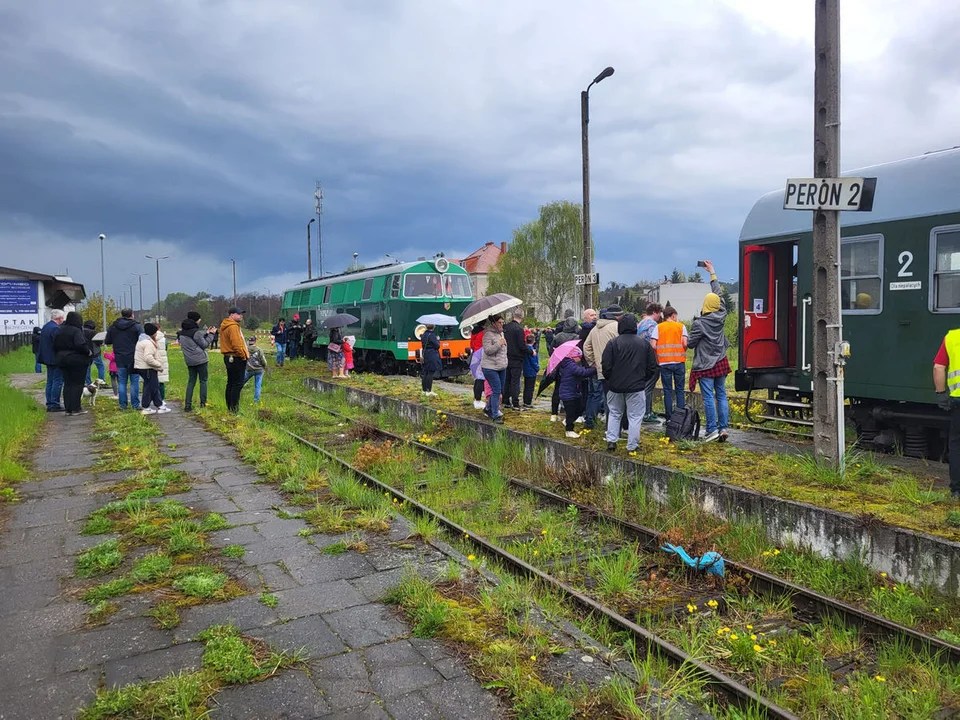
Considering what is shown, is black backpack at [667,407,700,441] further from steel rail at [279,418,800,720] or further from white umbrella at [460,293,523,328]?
steel rail at [279,418,800,720]

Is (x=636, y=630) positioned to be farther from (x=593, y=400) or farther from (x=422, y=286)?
(x=422, y=286)

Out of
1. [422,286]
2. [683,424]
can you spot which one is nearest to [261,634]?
[683,424]

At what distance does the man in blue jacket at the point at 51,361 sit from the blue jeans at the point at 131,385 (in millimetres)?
1128

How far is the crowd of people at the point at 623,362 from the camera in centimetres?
825

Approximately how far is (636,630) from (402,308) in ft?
54.6

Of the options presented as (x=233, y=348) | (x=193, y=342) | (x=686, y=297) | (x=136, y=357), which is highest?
(x=686, y=297)

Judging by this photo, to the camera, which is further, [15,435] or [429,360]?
[429,360]

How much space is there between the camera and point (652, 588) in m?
5.17

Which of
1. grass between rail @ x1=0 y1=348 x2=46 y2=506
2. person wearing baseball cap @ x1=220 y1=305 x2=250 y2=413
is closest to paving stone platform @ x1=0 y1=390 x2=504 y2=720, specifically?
grass between rail @ x1=0 y1=348 x2=46 y2=506

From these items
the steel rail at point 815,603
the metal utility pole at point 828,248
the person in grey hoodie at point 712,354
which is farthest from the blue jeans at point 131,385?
the metal utility pole at point 828,248

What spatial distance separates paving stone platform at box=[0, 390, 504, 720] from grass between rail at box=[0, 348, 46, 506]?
106 centimetres

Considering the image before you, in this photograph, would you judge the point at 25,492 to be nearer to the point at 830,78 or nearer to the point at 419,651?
the point at 419,651

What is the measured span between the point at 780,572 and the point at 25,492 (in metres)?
7.27

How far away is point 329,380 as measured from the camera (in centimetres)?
1817
